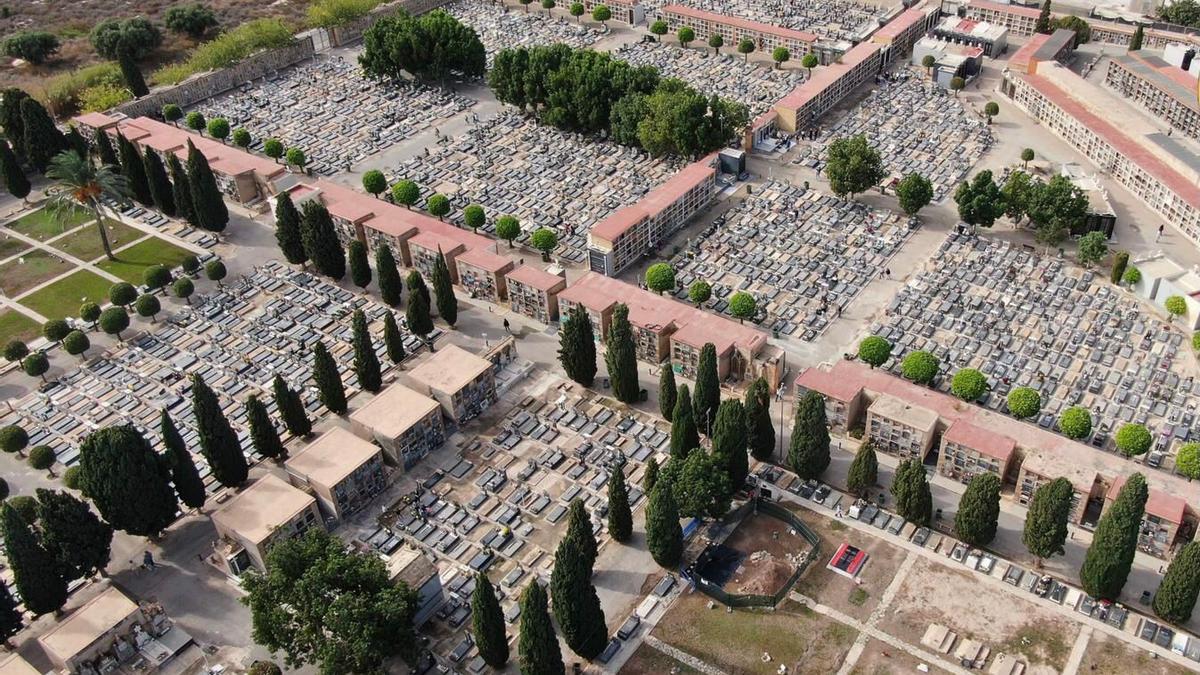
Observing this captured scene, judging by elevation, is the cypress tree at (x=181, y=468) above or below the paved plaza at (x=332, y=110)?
below

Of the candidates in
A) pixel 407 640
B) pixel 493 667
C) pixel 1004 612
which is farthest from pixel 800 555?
pixel 407 640

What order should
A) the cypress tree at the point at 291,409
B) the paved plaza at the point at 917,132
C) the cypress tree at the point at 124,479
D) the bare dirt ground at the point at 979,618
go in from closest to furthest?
the bare dirt ground at the point at 979,618
the cypress tree at the point at 124,479
the cypress tree at the point at 291,409
the paved plaza at the point at 917,132

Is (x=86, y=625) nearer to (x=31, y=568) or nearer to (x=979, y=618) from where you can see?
(x=31, y=568)

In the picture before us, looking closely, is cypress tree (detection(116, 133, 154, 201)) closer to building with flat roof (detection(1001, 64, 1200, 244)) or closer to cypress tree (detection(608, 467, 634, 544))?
cypress tree (detection(608, 467, 634, 544))

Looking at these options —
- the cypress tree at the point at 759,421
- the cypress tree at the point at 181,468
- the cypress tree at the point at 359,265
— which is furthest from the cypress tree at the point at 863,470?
the cypress tree at the point at 359,265

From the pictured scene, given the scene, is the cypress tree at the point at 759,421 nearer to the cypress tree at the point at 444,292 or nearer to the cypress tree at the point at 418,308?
the cypress tree at the point at 444,292
